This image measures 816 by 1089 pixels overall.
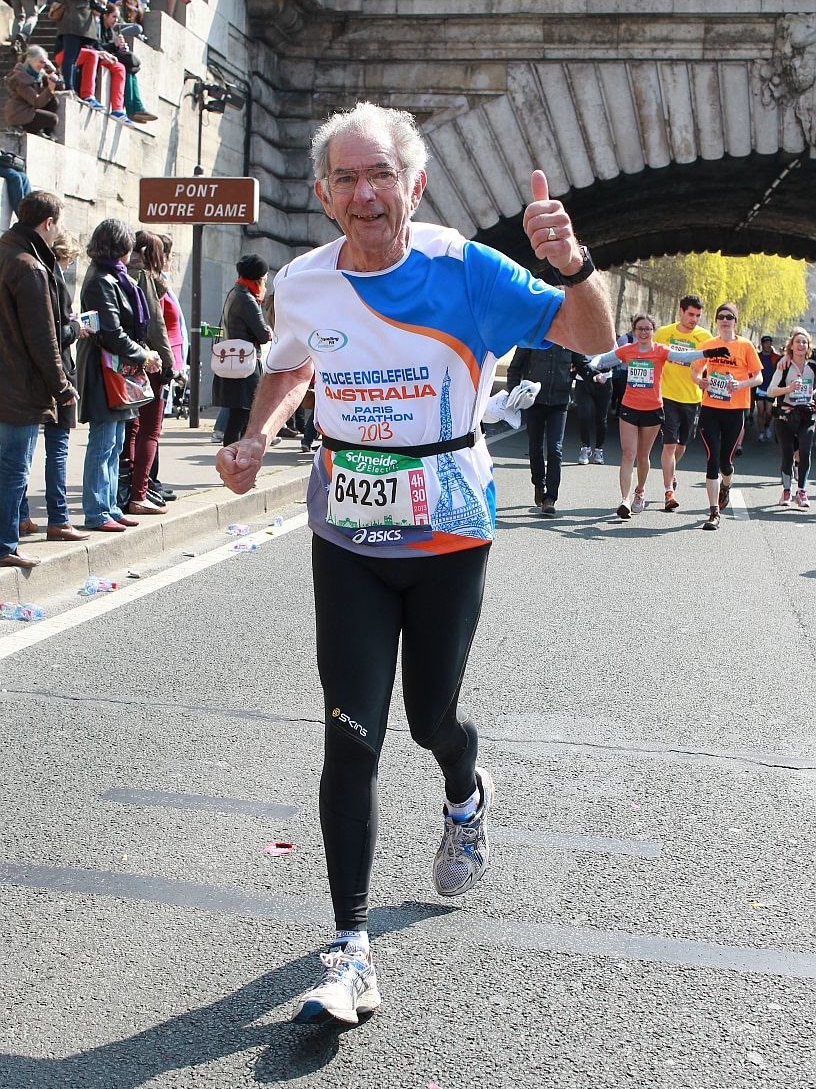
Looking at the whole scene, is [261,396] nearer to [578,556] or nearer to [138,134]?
[578,556]

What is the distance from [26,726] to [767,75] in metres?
19.5

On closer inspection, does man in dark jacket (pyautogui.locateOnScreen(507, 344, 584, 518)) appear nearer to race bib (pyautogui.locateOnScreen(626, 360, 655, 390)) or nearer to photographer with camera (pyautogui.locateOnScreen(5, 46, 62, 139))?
race bib (pyautogui.locateOnScreen(626, 360, 655, 390))

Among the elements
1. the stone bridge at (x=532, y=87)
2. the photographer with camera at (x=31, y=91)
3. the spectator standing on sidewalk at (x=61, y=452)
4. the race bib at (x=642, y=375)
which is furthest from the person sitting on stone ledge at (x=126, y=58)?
the spectator standing on sidewalk at (x=61, y=452)

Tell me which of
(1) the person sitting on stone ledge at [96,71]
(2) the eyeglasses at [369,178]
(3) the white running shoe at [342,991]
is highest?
(1) the person sitting on stone ledge at [96,71]

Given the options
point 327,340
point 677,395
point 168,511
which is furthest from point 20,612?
point 677,395

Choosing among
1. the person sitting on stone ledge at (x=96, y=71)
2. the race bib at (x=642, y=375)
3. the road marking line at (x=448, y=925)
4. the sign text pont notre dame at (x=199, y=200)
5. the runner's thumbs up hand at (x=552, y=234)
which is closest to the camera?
the runner's thumbs up hand at (x=552, y=234)

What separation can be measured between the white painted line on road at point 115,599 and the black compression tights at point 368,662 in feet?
11.0

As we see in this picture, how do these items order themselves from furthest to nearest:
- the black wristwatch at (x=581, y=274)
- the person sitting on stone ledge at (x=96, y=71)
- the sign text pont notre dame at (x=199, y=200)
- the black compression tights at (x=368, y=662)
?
1. the person sitting on stone ledge at (x=96, y=71)
2. the sign text pont notre dame at (x=199, y=200)
3. the black compression tights at (x=368, y=662)
4. the black wristwatch at (x=581, y=274)

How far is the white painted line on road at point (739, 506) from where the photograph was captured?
43.6ft

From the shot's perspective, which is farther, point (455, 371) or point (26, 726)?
point (26, 726)

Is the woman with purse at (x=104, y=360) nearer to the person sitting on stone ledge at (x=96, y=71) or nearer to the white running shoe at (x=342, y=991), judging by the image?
the white running shoe at (x=342, y=991)

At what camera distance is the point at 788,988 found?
3.33 meters

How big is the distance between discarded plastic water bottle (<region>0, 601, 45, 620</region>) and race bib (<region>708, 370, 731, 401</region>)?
6.97 meters

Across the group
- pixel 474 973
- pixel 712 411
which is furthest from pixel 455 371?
pixel 712 411
